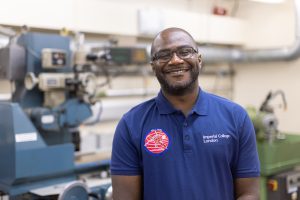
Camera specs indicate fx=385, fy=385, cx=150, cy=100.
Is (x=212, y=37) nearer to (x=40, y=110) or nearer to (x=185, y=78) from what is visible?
(x=40, y=110)

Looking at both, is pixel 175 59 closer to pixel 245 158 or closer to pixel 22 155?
pixel 245 158

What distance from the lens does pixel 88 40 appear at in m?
3.62

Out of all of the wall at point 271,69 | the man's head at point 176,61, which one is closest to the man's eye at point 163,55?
the man's head at point 176,61

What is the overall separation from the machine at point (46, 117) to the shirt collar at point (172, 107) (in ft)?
3.43

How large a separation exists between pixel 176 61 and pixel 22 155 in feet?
4.38

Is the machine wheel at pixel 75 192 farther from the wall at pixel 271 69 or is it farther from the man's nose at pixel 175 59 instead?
the wall at pixel 271 69

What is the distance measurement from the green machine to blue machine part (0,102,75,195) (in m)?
1.62

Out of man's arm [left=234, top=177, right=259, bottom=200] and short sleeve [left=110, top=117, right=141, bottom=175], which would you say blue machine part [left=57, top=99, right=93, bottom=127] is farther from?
man's arm [left=234, top=177, right=259, bottom=200]

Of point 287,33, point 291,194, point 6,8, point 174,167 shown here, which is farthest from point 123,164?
point 287,33

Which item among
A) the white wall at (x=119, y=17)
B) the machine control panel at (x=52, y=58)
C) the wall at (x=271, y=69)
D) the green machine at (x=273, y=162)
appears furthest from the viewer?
the wall at (x=271, y=69)

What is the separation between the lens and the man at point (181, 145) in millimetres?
1307

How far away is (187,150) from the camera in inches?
51.4

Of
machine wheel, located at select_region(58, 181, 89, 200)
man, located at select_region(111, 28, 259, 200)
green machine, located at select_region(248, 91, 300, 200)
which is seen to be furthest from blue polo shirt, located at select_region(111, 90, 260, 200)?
green machine, located at select_region(248, 91, 300, 200)

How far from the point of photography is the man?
1307mm
